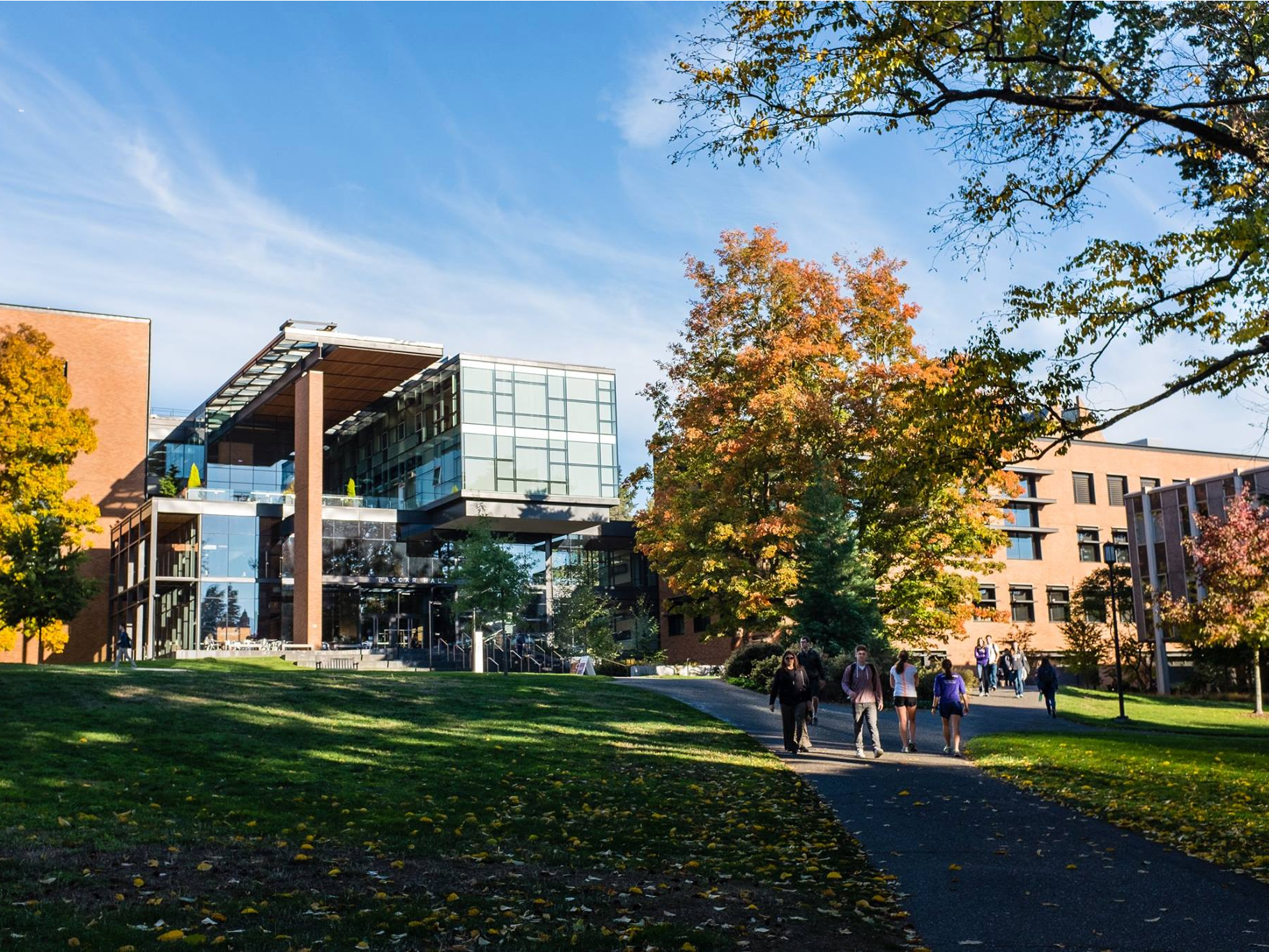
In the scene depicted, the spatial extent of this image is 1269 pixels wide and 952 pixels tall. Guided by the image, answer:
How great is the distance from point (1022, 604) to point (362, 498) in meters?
34.0

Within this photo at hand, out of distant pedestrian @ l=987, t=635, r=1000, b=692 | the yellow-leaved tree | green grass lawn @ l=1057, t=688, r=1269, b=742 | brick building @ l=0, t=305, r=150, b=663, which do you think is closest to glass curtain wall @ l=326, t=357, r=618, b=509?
brick building @ l=0, t=305, r=150, b=663

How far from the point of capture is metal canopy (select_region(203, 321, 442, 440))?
4900 centimetres

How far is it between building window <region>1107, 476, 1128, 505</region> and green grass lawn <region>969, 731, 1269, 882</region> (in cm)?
4247

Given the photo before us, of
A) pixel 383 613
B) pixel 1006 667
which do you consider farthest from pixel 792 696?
pixel 383 613

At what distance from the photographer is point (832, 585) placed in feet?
102

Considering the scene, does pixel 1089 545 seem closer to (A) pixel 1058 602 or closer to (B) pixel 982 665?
(A) pixel 1058 602

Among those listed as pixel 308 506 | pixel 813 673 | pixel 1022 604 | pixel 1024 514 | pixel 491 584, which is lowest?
pixel 813 673

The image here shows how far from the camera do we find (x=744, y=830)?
12.4 metres

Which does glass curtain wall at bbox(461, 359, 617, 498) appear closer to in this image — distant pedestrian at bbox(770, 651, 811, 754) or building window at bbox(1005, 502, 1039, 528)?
building window at bbox(1005, 502, 1039, 528)

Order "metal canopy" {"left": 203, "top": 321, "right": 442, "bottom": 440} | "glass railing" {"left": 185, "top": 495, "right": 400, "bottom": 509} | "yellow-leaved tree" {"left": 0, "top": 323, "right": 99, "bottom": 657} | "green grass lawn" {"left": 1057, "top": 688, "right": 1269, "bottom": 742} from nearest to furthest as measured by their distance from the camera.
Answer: "green grass lawn" {"left": 1057, "top": 688, "right": 1269, "bottom": 742}, "yellow-leaved tree" {"left": 0, "top": 323, "right": 99, "bottom": 657}, "metal canopy" {"left": 203, "top": 321, "right": 442, "bottom": 440}, "glass railing" {"left": 185, "top": 495, "right": 400, "bottom": 509}

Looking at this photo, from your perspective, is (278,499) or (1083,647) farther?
(278,499)

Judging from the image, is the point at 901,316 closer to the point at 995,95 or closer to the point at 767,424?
the point at 767,424

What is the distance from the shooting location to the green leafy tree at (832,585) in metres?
30.9

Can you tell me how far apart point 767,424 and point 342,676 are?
14.0m
